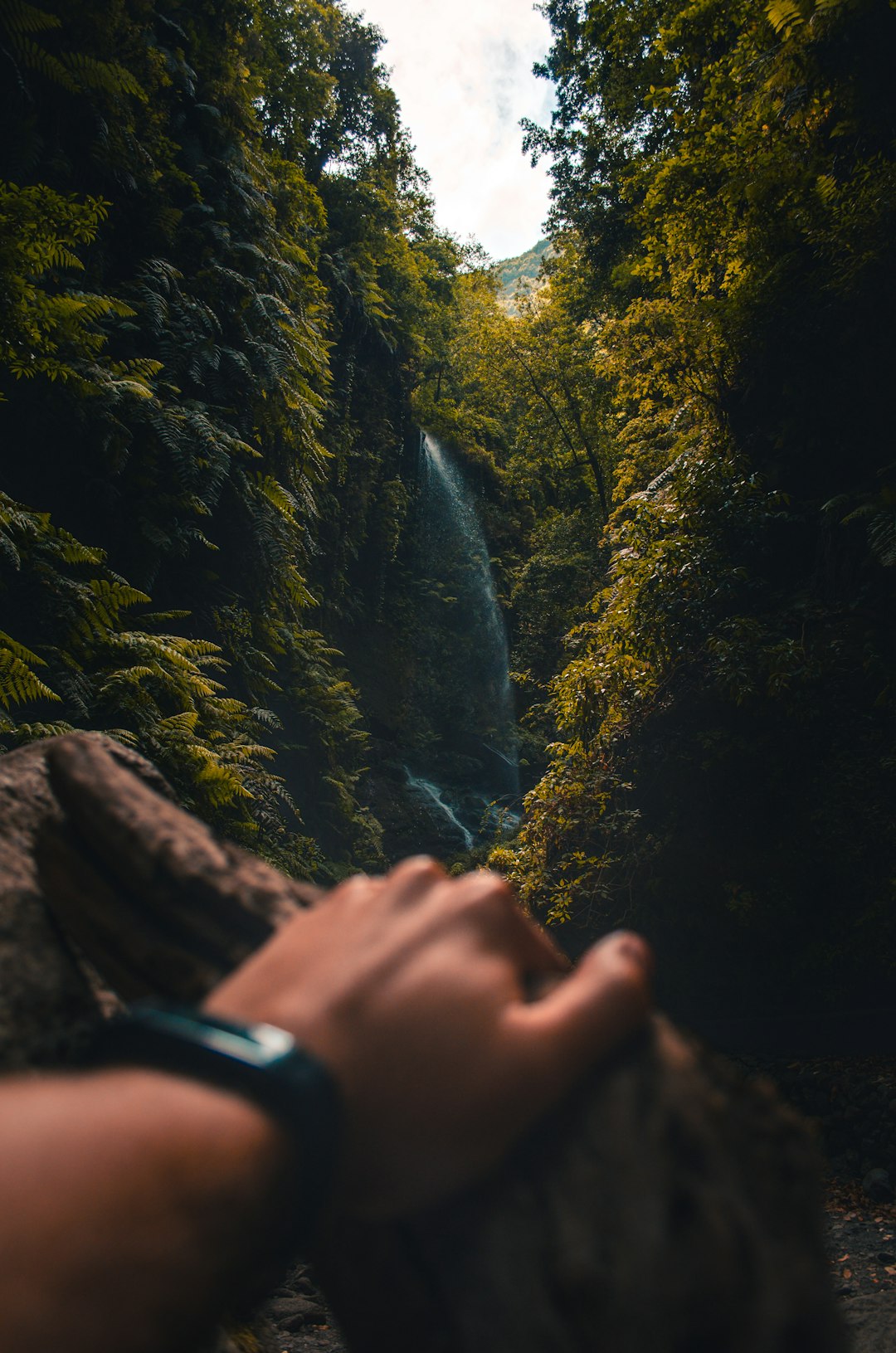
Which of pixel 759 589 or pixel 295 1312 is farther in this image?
pixel 759 589

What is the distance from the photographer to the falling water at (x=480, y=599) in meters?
18.8

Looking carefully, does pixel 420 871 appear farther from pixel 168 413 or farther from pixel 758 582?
pixel 758 582

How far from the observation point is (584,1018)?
0.62 meters

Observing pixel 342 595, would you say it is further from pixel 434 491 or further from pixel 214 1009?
pixel 214 1009

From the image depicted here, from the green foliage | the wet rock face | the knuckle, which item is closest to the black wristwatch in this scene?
the knuckle

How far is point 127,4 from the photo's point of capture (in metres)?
7.41

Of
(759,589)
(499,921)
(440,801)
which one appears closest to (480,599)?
(440,801)

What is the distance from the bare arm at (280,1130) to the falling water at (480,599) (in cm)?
1755

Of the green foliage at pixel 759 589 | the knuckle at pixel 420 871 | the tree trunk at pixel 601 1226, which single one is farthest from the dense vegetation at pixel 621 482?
the knuckle at pixel 420 871

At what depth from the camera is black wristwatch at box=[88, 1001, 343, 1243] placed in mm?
568

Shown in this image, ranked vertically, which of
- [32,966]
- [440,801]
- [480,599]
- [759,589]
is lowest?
[440,801]

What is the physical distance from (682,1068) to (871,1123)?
6.48 metres

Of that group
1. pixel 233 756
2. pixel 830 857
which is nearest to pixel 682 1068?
pixel 233 756

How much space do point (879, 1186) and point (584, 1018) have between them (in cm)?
619
